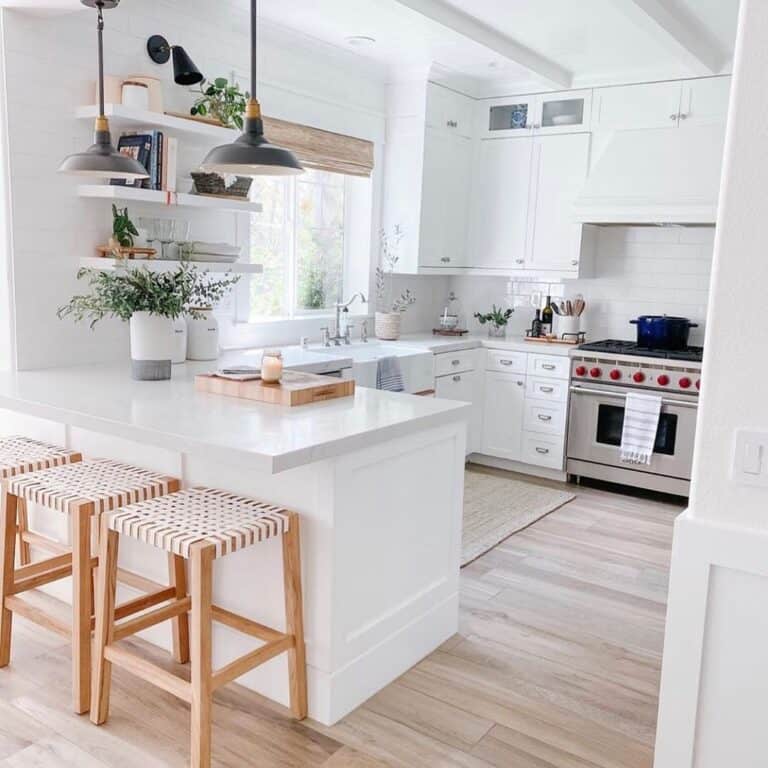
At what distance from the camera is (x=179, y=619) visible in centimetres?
279

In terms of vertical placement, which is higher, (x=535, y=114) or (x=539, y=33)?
(x=539, y=33)

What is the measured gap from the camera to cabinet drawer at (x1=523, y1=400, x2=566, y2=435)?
5.23m

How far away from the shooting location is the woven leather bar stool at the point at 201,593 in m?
2.16

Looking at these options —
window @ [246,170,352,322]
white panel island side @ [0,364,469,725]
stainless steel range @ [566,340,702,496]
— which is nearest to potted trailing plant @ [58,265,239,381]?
white panel island side @ [0,364,469,725]

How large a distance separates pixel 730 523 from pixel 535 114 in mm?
4371

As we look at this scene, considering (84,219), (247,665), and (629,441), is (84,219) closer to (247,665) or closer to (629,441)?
(247,665)

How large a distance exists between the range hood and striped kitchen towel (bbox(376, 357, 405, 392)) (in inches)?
62.5

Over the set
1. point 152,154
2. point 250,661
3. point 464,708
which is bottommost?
point 464,708

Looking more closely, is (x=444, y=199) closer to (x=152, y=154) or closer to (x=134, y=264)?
(x=152, y=154)

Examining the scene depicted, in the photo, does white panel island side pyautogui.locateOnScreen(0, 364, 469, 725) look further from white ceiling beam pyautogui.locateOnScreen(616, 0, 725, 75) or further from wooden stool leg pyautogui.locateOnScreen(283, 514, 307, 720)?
white ceiling beam pyautogui.locateOnScreen(616, 0, 725, 75)

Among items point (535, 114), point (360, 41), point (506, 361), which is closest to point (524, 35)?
point (360, 41)

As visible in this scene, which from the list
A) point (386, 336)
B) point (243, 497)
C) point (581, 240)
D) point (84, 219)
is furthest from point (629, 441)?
point (84, 219)

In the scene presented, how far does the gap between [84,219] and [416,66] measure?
103 inches

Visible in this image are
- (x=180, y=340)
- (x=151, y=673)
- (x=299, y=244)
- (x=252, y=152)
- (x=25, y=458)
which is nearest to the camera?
(x=151, y=673)
